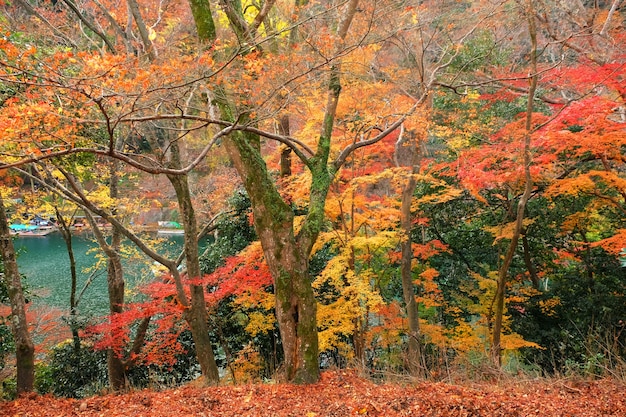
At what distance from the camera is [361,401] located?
12.6 ft

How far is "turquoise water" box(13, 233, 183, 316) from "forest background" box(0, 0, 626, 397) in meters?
3.64

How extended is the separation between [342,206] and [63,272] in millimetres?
17009

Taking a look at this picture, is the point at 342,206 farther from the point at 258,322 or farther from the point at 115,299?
the point at 115,299

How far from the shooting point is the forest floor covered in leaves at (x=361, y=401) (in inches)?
129

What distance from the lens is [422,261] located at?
1132cm

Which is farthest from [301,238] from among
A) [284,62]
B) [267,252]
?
[284,62]

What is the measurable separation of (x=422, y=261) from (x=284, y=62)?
7.28 meters

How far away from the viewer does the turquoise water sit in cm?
1453

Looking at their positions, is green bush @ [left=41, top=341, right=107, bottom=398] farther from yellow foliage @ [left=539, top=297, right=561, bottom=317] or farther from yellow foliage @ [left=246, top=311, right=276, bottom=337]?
yellow foliage @ [left=539, top=297, right=561, bottom=317]

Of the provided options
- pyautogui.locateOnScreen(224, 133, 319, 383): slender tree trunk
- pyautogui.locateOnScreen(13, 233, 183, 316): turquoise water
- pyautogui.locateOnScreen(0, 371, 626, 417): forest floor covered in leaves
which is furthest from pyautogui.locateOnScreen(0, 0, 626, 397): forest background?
pyautogui.locateOnScreen(13, 233, 183, 316): turquoise water

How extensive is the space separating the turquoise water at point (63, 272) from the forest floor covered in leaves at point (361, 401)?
826 cm

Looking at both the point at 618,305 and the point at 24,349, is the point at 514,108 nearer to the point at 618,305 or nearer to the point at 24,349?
the point at 618,305

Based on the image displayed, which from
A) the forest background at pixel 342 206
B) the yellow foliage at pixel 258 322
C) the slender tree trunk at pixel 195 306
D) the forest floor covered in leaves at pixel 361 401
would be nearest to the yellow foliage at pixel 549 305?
the forest background at pixel 342 206

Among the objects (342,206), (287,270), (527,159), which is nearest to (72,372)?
(287,270)
